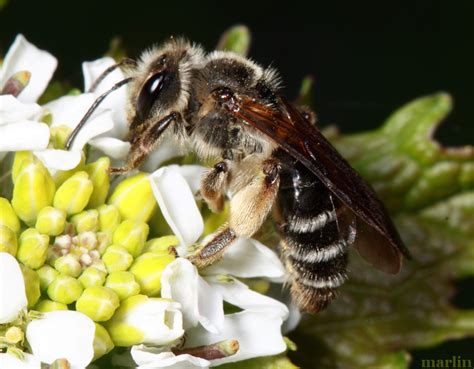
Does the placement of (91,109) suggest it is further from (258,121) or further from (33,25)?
(33,25)

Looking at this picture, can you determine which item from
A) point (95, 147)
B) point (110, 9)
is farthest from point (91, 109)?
point (110, 9)

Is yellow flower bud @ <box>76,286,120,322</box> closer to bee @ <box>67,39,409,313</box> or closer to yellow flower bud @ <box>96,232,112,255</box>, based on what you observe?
yellow flower bud @ <box>96,232,112,255</box>

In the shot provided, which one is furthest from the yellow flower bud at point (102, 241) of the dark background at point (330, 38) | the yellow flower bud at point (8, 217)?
the dark background at point (330, 38)

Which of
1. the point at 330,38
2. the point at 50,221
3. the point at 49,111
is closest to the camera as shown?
the point at 50,221

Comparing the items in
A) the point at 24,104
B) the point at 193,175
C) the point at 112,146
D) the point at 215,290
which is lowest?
the point at 215,290

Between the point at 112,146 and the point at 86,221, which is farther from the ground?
the point at 112,146

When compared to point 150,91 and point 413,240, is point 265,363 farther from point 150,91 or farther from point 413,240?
point 413,240

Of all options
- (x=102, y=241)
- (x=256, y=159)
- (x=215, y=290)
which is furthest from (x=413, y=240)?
(x=102, y=241)

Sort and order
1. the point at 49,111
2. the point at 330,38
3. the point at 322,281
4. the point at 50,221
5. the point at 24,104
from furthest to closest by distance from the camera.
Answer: the point at 330,38 → the point at 322,281 → the point at 49,111 → the point at 24,104 → the point at 50,221
